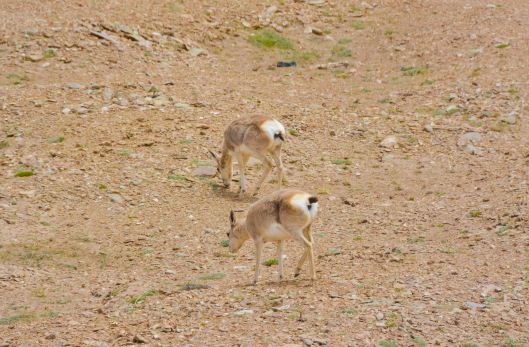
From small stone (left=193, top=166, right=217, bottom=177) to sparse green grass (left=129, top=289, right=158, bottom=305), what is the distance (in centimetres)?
598

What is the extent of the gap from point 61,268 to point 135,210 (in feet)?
9.13

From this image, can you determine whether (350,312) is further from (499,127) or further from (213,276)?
(499,127)

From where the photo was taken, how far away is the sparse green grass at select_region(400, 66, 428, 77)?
25.6 meters

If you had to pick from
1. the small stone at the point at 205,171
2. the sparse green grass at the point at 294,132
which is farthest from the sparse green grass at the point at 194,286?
the sparse green grass at the point at 294,132

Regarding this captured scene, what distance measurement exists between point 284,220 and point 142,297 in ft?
7.81

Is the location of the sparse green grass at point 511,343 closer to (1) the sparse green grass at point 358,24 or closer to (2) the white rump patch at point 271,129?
(2) the white rump patch at point 271,129

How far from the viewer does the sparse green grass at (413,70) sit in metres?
25.6

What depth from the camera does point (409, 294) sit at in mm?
11750

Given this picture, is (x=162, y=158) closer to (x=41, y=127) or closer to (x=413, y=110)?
(x=41, y=127)

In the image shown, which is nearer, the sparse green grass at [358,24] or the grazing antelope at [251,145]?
the grazing antelope at [251,145]

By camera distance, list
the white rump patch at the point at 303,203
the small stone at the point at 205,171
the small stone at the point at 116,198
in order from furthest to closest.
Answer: the small stone at the point at 205,171 < the small stone at the point at 116,198 < the white rump patch at the point at 303,203

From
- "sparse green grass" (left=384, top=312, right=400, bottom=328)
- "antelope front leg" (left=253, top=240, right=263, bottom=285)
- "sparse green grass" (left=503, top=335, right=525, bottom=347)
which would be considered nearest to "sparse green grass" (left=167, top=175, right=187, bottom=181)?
"antelope front leg" (left=253, top=240, right=263, bottom=285)

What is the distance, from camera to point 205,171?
62.2 feet

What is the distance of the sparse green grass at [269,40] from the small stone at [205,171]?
10003 millimetres
